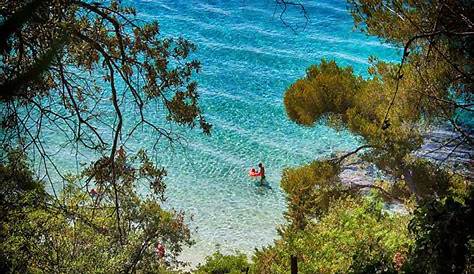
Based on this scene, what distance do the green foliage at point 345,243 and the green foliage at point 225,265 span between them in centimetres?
235

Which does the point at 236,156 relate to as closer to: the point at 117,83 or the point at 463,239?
the point at 117,83

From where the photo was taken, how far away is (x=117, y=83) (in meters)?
22.3

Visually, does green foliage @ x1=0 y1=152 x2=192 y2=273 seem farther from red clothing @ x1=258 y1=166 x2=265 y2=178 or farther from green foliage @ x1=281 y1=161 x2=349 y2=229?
red clothing @ x1=258 y1=166 x2=265 y2=178

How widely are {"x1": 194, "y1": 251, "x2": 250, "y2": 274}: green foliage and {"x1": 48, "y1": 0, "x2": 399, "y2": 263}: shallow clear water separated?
1.17m

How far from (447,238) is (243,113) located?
17332 millimetres

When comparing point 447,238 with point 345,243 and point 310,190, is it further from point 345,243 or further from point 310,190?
point 310,190

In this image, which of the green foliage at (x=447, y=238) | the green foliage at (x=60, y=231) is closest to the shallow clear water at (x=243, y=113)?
the green foliage at (x=60, y=231)

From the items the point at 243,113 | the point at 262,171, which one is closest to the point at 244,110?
the point at 243,113

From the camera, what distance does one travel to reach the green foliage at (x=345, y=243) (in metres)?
7.11

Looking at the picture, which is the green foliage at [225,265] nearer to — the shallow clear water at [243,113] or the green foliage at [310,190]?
the shallow clear water at [243,113]

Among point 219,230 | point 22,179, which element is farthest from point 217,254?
point 22,179

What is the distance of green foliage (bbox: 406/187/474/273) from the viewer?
469 centimetres

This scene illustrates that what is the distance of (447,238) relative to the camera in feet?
15.5

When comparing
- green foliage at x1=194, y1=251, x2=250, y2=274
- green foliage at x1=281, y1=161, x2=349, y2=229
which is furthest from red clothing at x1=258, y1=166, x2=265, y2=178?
green foliage at x1=194, y1=251, x2=250, y2=274
